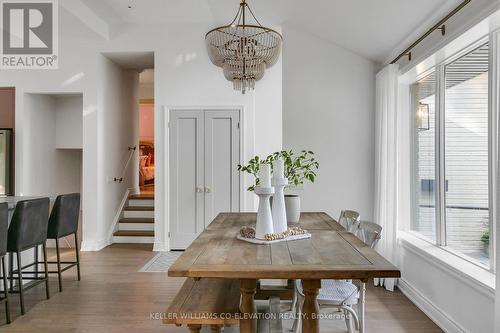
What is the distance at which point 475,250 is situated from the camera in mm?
2973

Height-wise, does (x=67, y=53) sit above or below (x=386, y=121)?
above

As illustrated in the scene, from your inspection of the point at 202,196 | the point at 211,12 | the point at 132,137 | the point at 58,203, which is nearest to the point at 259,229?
the point at 58,203

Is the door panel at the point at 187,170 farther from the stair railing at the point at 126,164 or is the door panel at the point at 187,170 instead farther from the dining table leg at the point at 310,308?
the dining table leg at the point at 310,308

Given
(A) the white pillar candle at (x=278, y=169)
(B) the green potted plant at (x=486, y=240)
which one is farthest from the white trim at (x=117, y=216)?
(B) the green potted plant at (x=486, y=240)

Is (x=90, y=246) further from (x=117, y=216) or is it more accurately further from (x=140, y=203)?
(x=140, y=203)

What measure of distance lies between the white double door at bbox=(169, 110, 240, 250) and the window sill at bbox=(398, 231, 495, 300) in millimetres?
2547

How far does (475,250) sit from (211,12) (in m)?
4.25

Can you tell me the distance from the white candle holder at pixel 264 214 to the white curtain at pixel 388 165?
232 cm

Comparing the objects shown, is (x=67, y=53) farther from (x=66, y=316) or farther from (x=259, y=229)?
(x=259, y=229)

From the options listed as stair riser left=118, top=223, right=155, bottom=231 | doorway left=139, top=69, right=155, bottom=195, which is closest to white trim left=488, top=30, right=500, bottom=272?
stair riser left=118, top=223, right=155, bottom=231

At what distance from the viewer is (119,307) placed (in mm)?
3447

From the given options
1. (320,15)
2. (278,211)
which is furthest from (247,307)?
(320,15)

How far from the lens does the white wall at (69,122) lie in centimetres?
634

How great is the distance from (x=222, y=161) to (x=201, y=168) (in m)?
0.33
